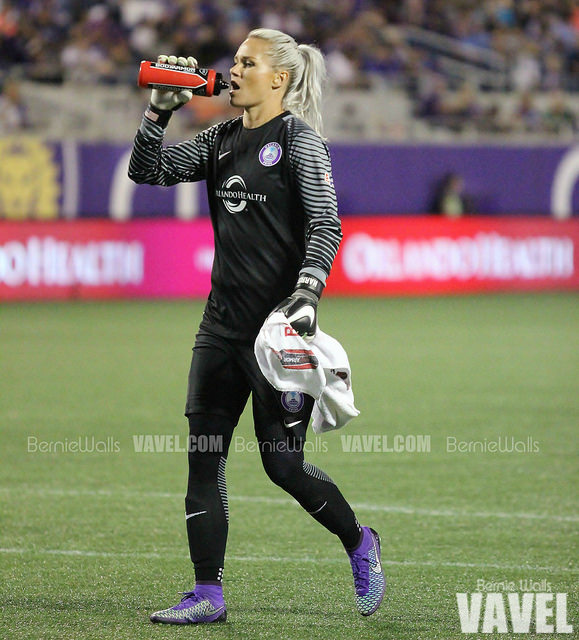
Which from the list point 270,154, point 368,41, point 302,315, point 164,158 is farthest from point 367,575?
point 368,41

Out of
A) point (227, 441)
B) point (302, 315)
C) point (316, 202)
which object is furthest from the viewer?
point (227, 441)

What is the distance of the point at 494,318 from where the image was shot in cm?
1608

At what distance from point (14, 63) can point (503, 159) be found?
8.02m

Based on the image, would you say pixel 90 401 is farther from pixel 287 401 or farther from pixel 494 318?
pixel 494 318

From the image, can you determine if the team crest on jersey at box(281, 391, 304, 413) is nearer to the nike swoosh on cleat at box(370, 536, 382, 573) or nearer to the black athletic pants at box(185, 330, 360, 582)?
the black athletic pants at box(185, 330, 360, 582)

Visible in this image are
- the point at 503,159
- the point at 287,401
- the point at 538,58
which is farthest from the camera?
the point at 538,58

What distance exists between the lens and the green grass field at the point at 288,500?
15.5ft

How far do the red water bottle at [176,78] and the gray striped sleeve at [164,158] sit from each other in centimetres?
19

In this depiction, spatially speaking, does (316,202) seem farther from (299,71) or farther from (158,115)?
(158,115)

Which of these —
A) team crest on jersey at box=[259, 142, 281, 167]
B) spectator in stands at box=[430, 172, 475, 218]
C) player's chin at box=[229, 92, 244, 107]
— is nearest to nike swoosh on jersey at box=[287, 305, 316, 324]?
team crest on jersey at box=[259, 142, 281, 167]

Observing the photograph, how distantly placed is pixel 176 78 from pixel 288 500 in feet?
9.78

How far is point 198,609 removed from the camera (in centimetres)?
453

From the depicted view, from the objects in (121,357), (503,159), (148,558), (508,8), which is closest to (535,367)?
(121,357)

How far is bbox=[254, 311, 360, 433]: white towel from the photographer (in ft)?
14.1
